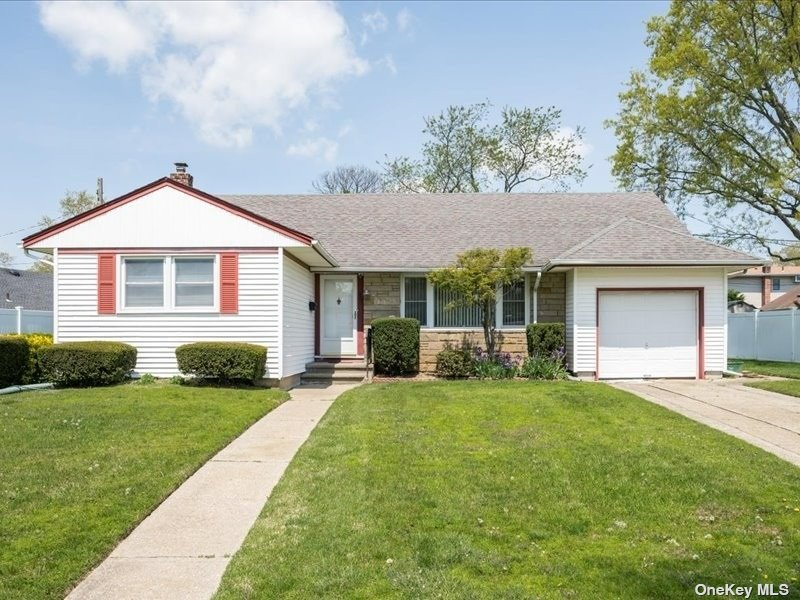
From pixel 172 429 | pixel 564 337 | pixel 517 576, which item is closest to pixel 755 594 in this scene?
pixel 517 576

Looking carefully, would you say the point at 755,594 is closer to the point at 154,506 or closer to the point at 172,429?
the point at 154,506

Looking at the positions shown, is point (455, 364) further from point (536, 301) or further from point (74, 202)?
point (74, 202)

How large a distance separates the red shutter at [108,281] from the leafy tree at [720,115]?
19.9m

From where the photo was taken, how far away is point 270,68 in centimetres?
1580

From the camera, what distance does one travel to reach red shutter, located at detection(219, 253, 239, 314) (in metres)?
13.3

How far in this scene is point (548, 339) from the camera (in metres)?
14.9

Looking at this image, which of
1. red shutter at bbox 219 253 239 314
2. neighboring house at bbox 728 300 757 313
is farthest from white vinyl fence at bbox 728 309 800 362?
red shutter at bbox 219 253 239 314

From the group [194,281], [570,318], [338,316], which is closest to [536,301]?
[570,318]

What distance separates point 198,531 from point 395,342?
384 inches

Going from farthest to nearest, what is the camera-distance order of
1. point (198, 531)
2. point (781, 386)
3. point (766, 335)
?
point (766, 335)
point (781, 386)
point (198, 531)

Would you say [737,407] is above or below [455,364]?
below

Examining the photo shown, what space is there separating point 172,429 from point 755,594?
22.5ft

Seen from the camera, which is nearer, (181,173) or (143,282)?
(143,282)

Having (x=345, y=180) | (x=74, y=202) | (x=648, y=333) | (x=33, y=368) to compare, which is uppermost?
(x=345, y=180)
